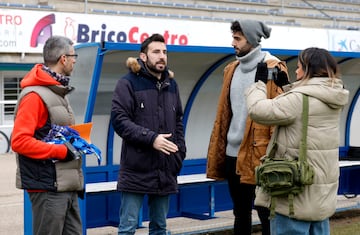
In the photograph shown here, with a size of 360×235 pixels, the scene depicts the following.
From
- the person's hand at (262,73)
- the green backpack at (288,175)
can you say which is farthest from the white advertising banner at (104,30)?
the green backpack at (288,175)

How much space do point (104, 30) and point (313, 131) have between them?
14.5 m

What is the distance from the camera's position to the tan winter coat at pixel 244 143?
484cm

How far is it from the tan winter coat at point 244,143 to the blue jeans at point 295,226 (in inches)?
23.2

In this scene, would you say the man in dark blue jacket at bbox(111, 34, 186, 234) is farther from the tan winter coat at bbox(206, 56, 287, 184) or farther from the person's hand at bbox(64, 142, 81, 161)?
the person's hand at bbox(64, 142, 81, 161)

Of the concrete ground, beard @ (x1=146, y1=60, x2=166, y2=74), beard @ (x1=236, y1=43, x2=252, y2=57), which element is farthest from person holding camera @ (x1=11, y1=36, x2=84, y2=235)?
the concrete ground

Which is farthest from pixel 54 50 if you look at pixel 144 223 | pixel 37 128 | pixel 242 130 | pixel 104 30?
pixel 104 30

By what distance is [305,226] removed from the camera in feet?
13.8

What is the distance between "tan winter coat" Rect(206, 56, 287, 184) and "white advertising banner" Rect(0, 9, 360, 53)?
10.6 m

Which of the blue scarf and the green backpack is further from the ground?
the blue scarf

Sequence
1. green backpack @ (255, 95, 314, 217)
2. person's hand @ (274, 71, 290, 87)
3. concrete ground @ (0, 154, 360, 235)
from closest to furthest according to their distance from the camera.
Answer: green backpack @ (255, 95, 314, 217) → person's hand @ (274, 71, 290, 87) → concrete ground @ (0, 154, 360, 235)

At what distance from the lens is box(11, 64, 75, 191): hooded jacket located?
4141 mm

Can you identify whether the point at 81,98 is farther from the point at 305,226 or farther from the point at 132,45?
the point at 305,226

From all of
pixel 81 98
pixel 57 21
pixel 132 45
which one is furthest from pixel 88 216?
pixel 57 21

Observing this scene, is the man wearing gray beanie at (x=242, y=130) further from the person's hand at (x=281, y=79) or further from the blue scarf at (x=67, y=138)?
the blue scarf at (x=67, y=138)
